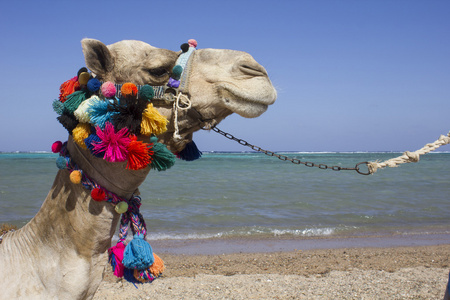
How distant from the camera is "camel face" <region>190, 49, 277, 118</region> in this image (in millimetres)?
2305

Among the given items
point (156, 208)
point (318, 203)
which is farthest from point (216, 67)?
point (318, 203)

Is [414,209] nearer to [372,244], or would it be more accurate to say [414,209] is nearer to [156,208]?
[372,244]

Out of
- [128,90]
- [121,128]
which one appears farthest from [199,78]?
[121,128]

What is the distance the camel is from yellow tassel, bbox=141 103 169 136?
0.10 m

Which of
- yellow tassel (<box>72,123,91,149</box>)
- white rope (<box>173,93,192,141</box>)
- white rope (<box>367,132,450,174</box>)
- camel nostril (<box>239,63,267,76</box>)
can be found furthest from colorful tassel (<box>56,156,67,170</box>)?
white rope (<box>367,132,450,174</box>)

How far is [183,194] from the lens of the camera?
53.7 ft

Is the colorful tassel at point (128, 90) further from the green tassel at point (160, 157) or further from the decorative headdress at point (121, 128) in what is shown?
the green tassel at point (160, 157)

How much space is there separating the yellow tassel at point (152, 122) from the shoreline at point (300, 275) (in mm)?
3247

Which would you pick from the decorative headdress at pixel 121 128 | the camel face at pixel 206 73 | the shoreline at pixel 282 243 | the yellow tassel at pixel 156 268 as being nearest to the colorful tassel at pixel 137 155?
the decorative headdress at pixel 121 128

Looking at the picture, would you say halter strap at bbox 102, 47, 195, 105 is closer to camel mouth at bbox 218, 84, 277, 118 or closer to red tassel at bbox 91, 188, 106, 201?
camel mouth at bbox 218, 84, 277, 118

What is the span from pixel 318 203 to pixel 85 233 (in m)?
13.1

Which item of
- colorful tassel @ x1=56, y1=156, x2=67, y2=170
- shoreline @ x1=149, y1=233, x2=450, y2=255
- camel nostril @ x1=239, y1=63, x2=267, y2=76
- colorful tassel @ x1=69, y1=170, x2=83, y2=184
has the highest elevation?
camel nostril @ x1=239, y1=63, x2=267, y2=76

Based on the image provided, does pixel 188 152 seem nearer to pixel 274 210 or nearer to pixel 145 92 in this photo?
pixel 145 92

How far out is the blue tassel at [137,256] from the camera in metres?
2.33
